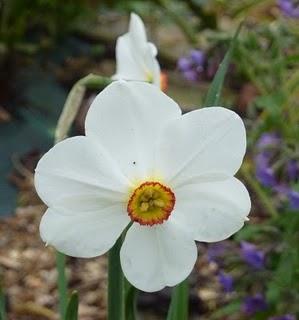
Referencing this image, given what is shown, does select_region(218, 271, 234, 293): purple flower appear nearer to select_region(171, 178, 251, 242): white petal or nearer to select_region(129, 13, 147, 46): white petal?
select_region(129, 13, 147, 46): white petal

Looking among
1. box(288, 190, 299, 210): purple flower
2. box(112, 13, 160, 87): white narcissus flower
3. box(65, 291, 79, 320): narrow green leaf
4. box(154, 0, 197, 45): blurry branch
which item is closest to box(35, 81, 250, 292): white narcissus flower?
box(65, 291, 79, 320): narrow green leaf

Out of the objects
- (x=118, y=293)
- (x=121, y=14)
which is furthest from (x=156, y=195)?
(x=121, y=14)

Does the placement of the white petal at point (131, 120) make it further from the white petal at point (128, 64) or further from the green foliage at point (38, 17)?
the green foliage at point (38, 17)

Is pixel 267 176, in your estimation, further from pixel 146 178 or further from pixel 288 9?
pixel 146 178

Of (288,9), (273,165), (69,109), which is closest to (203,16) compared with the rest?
(288,9)

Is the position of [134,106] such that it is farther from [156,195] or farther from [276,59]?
[276,59]

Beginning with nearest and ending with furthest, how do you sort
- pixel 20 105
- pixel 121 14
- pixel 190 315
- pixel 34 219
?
pixel 190 315
pixel 34 219
pixel 20 105
pixel 121 14
